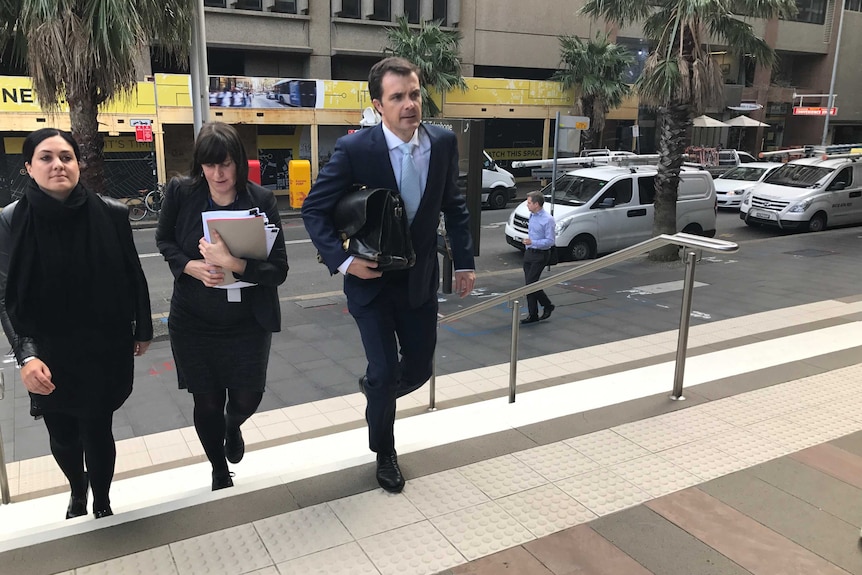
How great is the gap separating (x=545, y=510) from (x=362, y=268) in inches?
52.3

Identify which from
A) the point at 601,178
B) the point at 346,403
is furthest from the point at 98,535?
the point at 601,178

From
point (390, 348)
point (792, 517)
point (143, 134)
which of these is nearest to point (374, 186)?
point (390, 348)

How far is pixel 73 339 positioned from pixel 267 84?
21.8 metres

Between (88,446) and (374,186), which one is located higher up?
(374,186)

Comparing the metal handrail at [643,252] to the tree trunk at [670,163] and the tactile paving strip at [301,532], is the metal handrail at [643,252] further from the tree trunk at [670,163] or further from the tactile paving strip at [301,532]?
the tree trunk at [670,163]

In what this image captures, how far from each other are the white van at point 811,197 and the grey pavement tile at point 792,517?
611 inches

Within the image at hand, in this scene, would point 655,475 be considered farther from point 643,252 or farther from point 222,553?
point 222,553

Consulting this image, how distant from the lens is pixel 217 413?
3299 mm

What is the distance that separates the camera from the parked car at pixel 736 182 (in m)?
20.8

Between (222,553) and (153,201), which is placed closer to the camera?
(222,553)

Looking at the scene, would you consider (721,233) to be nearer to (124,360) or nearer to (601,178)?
(601,178)

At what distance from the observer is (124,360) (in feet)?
9.99

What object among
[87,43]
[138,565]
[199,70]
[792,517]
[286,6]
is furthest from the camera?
[286,6]

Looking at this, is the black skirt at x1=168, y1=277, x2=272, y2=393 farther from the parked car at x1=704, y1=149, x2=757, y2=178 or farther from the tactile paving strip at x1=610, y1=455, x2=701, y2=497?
the parked car at x1=704, y1=149, x2=757, y2=178
